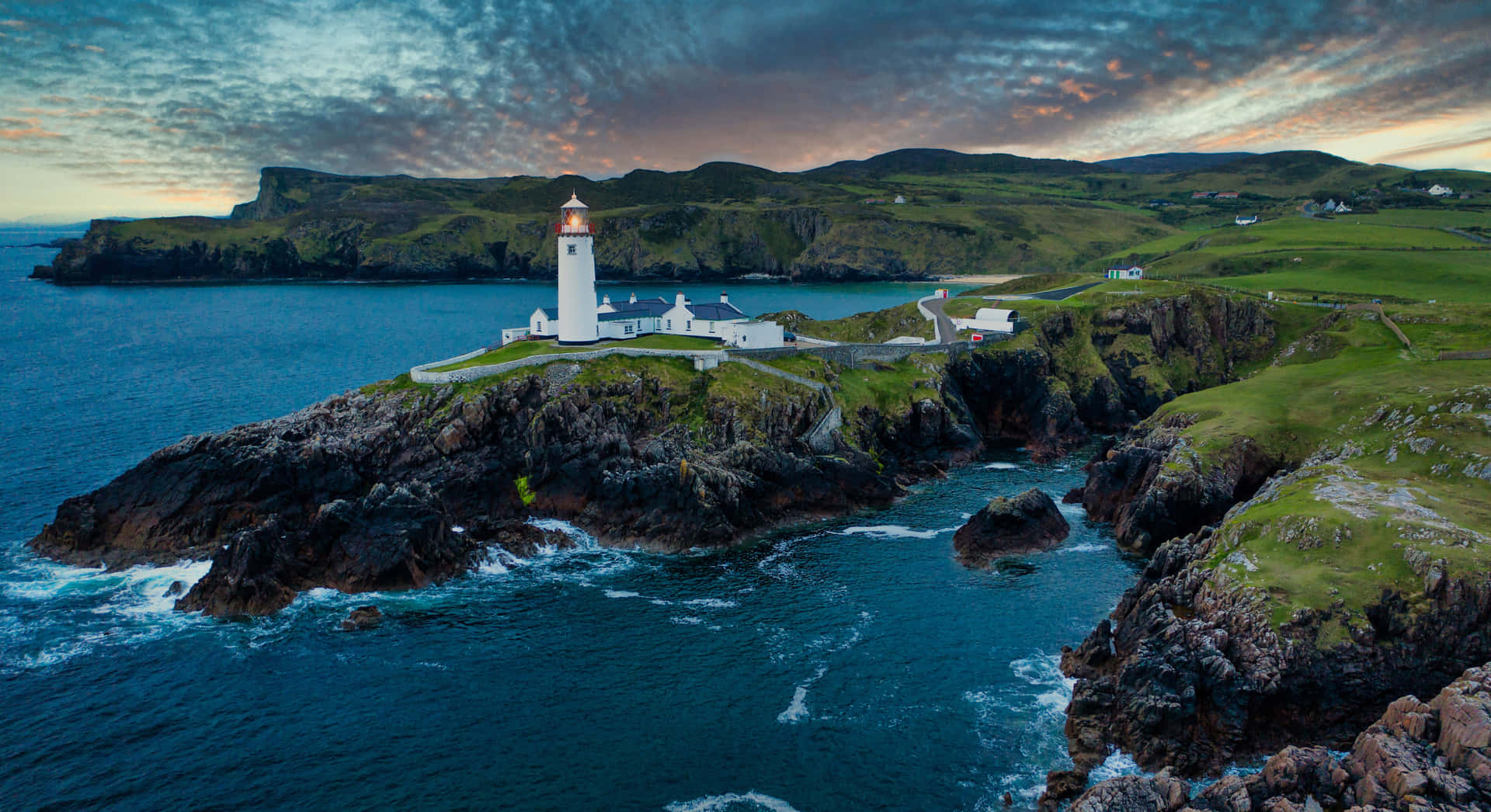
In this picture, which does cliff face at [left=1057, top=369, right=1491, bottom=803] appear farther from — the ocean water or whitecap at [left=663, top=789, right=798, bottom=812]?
whitecap at [left=663, top=789, right=798, bottom=812]

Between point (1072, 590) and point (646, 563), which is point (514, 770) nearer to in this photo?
point (646, 563)

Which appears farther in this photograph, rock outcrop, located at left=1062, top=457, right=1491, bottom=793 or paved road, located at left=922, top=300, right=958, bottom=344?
paved road, located at left=922, top=300, right=958, bottom=344

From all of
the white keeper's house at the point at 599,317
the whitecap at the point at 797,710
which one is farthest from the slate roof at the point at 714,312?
the whitecap at the point at 797,710

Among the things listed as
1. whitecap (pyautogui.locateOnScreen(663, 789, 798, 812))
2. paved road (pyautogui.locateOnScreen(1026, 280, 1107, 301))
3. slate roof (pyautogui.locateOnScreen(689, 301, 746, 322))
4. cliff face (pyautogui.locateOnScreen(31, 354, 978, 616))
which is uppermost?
paved road (pyautogui.locateOnScreen(1026, 280, 1107, 301))

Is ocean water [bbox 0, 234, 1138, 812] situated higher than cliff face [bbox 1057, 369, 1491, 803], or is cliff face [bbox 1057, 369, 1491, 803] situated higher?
cliff face [bbox 1057, 369, 1491, 803]

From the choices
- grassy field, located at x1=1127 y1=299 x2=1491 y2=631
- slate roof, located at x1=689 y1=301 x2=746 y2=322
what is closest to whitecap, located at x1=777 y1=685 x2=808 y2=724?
grassy field, located at x1=1127 y1=299 x2=1491 y2=631

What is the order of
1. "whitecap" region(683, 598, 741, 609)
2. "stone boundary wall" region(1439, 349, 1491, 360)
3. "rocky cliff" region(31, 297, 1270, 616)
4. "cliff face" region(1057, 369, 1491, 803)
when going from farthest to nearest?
"stone boundary wall" region(1439, 349, 1491, 360)
"rocky cliff" region(31, 297, 1270, 616)
"whitecap" region(683, 598, 741, 609)
"cliff face" region(1057, 369, 1491, 803)

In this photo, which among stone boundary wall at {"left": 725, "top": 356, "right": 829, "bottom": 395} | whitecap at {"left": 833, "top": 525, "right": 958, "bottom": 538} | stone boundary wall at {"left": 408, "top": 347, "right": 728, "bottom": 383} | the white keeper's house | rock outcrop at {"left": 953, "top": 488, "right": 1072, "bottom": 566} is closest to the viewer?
rock outcrop at {"left": 953, "top": 488, "right": 1072, "bottom": 566}
